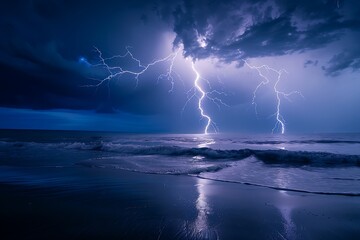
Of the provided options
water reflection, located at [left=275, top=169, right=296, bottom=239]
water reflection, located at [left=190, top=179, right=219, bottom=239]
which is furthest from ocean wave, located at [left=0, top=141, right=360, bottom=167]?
water reflection, located at [left=190, top=179, right=219, bottom=239]

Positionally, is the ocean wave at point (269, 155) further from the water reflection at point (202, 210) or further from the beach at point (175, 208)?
the water reflection at point (202, 210)

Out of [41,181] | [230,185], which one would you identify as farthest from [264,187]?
[41,181]

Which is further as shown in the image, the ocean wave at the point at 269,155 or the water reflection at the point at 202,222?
the ocean wave at the point at 269,155

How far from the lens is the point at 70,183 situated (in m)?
6.44

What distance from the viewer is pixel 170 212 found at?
4.03m

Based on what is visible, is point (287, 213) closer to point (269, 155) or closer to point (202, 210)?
point (202, 210)

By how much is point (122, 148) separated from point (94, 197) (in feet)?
52.3

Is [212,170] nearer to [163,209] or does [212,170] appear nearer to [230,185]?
[230,185]

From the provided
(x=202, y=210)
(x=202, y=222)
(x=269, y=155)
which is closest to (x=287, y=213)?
(x=202, y=210)

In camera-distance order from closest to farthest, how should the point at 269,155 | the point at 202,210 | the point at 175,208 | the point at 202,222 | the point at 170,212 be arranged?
the point at 202,222
the point at 170,212
the point at 202,210
the point at 175,208
the point at 269,155

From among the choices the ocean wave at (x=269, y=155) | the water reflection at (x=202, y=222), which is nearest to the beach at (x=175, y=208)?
the water reflection at (x=202, y=222)

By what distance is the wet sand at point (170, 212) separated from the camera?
3.12 metres

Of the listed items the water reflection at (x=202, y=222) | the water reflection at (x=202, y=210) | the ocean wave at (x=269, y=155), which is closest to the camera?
the water reflection at (x=202, y=222)

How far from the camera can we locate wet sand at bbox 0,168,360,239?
10.2 ft
